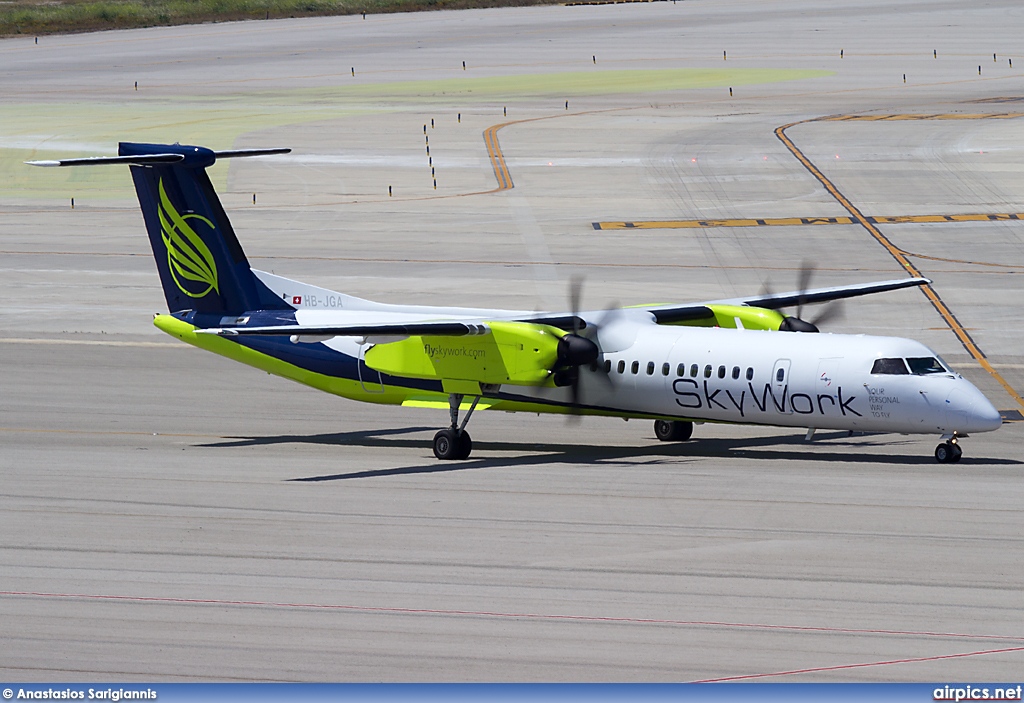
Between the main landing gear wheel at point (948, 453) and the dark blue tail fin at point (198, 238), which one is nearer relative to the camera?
the main landing gear wheel at point (948, 453)

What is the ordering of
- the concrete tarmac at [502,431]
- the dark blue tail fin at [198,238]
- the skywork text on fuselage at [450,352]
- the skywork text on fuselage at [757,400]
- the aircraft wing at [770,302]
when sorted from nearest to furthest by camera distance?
the concrete tarmac at [502,431] < the skywork text on fuselage at [757,400] < the skywork text on fuselage at [450,352] < the aircraft wing at [770,302] < the dark blue tail fin at [198,238]

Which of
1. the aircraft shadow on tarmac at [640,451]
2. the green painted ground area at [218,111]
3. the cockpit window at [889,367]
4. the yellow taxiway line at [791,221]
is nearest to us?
the cockpit window at [889,367]

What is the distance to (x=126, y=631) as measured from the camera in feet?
55.8

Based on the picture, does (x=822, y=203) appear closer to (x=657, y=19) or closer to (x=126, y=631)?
(x=126, y=631)

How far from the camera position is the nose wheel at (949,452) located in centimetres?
2588

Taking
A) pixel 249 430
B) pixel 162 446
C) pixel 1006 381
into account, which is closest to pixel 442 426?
pixel 249 430

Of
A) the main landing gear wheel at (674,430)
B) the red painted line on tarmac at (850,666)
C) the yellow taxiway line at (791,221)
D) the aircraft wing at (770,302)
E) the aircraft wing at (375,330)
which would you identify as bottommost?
the red painted line on tarmac at (850,666)

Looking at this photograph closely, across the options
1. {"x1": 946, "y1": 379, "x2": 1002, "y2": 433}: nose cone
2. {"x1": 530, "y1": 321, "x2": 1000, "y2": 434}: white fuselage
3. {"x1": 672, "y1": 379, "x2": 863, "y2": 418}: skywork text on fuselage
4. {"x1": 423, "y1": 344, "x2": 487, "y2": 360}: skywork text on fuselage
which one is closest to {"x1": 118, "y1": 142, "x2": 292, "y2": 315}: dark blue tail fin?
{"x1": 423, "y1": 344, "x2": 487, "y2": 360}: skywork text on fuselage

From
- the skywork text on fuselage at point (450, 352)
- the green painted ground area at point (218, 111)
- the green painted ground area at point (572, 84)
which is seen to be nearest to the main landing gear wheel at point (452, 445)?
the skywork text on fuselage at point (450, 352)

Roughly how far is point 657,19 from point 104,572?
113 meters

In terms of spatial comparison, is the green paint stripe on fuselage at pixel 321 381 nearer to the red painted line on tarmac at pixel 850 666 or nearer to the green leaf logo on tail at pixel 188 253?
the green leaf logo on tail at pixel 188 253

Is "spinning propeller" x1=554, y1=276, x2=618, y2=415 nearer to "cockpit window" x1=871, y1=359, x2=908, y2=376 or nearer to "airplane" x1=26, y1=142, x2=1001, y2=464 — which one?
"airplane" x1=26, y1=142, x2=1001, y2=464

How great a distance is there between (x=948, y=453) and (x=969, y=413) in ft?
3.37

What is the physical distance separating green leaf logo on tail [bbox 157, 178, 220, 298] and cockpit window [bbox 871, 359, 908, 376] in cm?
1428
